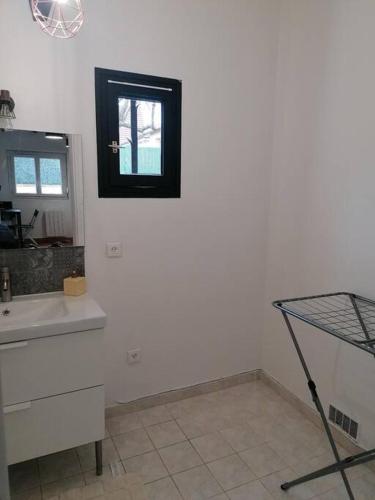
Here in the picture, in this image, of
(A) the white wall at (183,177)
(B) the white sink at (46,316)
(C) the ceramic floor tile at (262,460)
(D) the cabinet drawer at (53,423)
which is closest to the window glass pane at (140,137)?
(A) the white wall at (183,177)

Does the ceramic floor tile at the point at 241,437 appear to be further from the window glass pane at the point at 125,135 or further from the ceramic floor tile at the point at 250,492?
the window glass pane at the point at 125,135

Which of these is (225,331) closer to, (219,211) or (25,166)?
(219,211)

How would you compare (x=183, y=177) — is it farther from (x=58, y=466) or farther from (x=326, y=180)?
(x=58, y=466)

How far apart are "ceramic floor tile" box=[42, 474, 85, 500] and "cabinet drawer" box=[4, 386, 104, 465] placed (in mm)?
242

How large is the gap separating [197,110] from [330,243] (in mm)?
1185

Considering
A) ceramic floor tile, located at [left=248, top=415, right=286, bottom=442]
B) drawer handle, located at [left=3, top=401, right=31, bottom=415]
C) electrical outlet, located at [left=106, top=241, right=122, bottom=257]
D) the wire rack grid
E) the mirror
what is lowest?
ceramic floor tile, located at [left=248, top=415, right=286, bottom=442]

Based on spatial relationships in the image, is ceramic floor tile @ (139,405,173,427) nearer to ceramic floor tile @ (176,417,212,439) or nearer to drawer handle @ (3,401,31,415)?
ceramic floor tile @ (176,417,212,439)

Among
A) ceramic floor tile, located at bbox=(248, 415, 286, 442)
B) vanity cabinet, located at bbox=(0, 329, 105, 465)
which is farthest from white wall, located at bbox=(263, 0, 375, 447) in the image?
vanity cabinet, located at bbox=(0, 329, 105, 465)

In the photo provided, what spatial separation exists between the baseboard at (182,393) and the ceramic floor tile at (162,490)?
61 centimetres

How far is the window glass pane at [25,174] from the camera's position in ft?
5.90

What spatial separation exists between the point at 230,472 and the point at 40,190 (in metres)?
1.84

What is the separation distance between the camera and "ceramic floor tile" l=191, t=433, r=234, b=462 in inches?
76.5

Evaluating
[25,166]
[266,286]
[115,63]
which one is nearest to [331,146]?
[266,286]

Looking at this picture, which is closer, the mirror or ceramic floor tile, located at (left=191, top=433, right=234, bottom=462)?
the mirror
